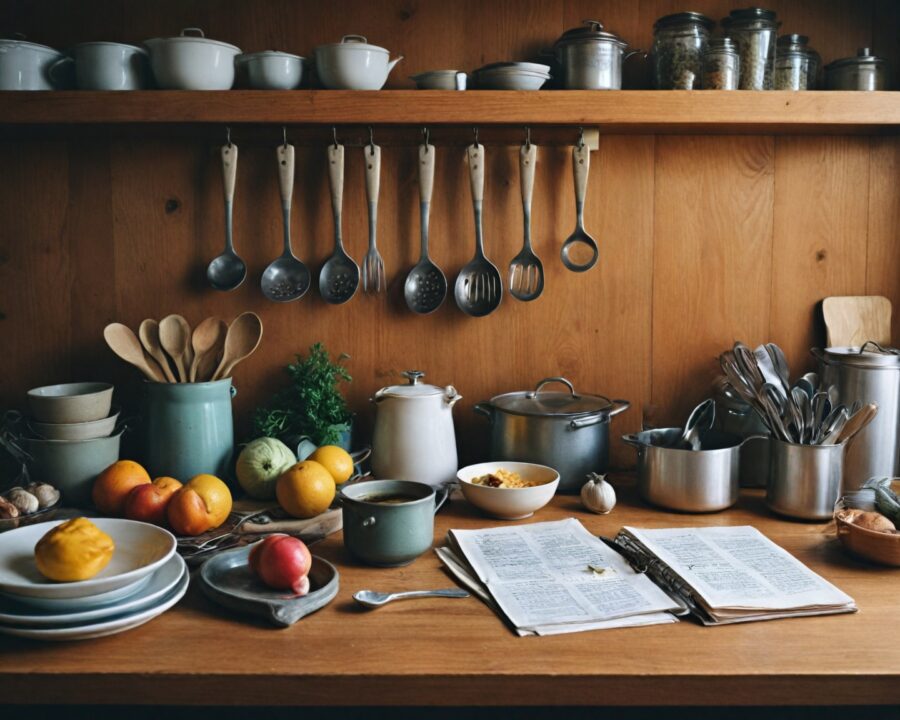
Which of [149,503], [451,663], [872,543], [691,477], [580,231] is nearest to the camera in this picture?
[451,663]

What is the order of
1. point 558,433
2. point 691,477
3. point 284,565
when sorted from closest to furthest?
point 284,565, point 691,477, point 558,433

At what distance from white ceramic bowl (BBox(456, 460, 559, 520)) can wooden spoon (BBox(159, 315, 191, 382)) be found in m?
0.59

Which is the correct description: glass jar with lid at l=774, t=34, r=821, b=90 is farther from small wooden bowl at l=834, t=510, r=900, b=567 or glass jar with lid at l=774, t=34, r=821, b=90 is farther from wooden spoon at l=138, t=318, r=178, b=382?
wooden spoon at l=138, t=318, r=178, b=382

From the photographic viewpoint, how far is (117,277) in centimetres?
164

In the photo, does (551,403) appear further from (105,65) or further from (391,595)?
(105,65)

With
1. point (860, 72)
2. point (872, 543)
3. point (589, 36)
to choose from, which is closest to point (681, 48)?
point (589, 36)

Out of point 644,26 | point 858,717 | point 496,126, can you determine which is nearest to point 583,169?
A: point 496,126

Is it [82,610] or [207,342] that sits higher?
[207,342]

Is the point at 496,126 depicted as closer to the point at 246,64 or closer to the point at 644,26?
the point at 644,26

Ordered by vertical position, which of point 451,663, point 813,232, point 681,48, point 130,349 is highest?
point 681,48

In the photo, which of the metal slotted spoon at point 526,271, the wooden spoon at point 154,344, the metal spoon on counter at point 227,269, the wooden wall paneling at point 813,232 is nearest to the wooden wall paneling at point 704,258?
the wooden wall paneling at point 813,232

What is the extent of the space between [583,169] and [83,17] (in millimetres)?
1034

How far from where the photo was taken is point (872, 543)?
3.80ft

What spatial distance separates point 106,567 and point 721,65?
4.35 ft
